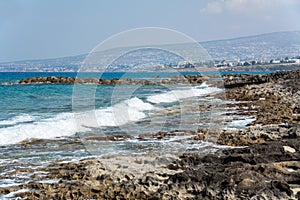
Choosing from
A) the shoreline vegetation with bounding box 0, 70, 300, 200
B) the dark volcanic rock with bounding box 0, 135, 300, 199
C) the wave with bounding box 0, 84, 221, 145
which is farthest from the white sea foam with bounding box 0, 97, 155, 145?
the dark volcanic rock with bounding box 0, 135, 300, 199

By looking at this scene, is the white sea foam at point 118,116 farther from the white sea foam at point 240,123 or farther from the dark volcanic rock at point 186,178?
the dark volcanic rock at point 186,178

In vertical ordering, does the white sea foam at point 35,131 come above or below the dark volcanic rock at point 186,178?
below

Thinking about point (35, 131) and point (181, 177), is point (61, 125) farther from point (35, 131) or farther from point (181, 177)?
point (181, 177)

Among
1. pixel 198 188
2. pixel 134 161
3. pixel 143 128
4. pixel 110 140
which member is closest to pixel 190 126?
pixel 143 128

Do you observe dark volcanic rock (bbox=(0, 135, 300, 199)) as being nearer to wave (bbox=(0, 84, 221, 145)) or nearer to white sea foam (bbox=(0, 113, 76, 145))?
white sea foam (bbox=(0, 113, 76, 145))

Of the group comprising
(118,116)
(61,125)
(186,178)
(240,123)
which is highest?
(186,178)

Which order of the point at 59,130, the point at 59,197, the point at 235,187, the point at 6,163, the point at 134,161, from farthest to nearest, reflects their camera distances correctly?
the point at 59,130 → the point at 6,163 → the point at 134,161 → the point at 59,197 → the point at 235,187

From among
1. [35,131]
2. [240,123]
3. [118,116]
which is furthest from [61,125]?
[240,123]

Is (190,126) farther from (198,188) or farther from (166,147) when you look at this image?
(198,188)

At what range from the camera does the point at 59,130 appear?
16062 millimetres

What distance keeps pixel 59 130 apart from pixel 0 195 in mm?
8612

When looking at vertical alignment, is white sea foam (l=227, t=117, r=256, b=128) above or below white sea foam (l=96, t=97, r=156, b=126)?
above

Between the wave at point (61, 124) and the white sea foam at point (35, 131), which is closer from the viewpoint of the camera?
the white sea foam at point (35, 131)

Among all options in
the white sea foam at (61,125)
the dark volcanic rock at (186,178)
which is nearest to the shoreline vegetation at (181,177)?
the dark volcanic rock at (186,178)
